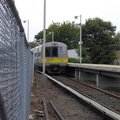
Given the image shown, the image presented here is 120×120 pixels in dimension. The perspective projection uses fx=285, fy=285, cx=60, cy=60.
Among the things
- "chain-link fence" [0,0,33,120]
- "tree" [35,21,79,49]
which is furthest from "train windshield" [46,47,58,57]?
"tree" [35,21,79,49]

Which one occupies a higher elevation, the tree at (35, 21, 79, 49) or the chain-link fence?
the tree at (35, 21, 79, 49)

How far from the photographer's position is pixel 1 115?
1.76 m

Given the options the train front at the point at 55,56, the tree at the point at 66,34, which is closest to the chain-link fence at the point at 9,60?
the train front at the point at 55,56

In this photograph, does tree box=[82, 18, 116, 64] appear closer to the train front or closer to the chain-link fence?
the train front

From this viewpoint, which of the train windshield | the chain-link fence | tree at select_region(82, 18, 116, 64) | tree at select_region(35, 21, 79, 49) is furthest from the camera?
tree at select_region(35, 21, 79, 49)

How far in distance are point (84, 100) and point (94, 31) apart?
3676 centimetres

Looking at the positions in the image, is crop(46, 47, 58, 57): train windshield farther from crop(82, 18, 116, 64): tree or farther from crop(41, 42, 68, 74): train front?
crop(82, 18, 116, 64): tree

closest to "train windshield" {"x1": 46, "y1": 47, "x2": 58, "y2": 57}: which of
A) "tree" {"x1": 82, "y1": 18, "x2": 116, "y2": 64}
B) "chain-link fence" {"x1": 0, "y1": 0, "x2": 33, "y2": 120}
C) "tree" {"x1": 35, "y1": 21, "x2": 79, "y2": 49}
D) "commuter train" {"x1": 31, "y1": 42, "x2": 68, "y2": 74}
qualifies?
"commuter train" {"x1": 31, "y1": 42, "x2": 68, "y2": 74}

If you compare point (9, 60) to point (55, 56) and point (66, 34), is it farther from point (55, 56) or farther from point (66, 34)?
point (66, 34)

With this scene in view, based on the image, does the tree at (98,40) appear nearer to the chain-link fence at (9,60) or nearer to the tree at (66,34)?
the tree at (66,34)

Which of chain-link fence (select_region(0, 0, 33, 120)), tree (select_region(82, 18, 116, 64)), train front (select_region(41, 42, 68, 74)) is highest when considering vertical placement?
tree (select_region(82, 18, 116, 64))

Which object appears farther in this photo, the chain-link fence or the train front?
the train front

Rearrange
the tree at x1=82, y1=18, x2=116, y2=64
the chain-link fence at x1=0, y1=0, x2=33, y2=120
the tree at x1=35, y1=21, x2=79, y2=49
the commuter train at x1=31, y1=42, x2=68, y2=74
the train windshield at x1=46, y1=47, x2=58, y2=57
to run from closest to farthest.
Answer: the chain-link fence at x1=0, y1=0, x2=33, y2=120
the commuter train at x1=31, y1=42, x2=68, y2=74
the train windshield at x1=46, y1=47, x2=58, y2=57
the tree at x1=82, y1=18, x2=116, y2=64
the tree at x1=35, y1=21, x2=79, y2=49

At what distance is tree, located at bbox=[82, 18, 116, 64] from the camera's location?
40.3m
